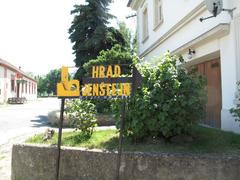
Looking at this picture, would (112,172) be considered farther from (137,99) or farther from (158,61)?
Result: (158,61)

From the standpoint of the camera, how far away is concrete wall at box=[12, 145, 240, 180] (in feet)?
17.2

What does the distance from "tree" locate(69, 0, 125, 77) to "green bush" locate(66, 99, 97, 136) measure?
475 inches

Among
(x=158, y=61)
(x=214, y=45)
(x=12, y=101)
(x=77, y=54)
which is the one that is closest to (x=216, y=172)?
(x=158, y=61)

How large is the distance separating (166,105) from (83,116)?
2.20 meters

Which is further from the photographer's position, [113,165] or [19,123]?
[19,123]

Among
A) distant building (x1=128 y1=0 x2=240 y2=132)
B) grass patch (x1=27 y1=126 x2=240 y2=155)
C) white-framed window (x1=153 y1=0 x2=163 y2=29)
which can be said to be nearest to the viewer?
grass patch (x1=27 y1=126 x2=240 y2=155)

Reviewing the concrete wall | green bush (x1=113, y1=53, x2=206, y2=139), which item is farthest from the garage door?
the concrete wall

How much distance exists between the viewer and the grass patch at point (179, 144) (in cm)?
577

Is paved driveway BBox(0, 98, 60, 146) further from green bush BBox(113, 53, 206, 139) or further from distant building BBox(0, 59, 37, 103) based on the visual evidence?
distant building BBox(0, 59, 37, 103)

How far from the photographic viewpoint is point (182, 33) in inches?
436

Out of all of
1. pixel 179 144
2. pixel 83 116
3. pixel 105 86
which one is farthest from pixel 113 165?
pixel 83 116

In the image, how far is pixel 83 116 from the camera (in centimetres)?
741

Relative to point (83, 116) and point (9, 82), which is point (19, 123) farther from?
point (9, 82)

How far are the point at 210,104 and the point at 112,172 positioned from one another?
4.95 meters
